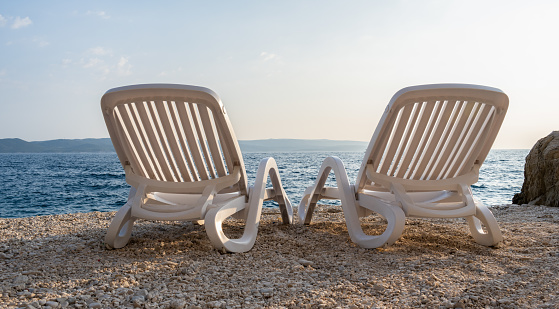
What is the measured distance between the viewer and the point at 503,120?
12.8 feet

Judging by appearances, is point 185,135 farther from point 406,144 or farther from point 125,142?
point 406,144

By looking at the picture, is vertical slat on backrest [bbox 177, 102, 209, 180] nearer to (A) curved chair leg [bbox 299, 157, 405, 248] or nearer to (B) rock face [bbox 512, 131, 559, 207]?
Result: (A) curved chair leg [bbox 299, 157, 405, 248]

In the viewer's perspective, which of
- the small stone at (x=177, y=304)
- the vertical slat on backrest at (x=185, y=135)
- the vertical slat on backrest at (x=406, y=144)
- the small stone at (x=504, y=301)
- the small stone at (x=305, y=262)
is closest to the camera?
the small stone at (x=177, y=304)

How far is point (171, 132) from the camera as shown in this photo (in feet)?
12.6

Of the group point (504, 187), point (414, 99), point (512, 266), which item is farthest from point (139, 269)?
point (504, 187)

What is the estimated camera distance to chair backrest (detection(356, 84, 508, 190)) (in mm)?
3719

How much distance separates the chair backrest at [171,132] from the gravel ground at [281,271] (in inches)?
31.5

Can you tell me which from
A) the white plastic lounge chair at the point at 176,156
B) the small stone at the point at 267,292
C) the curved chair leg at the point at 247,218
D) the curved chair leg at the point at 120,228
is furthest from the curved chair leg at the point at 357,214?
the curved chair leg at the point at 120,228

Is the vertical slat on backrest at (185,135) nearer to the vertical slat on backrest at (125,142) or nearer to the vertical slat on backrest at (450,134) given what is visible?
the vertical slat on backrest at (125,142)

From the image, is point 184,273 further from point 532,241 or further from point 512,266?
point 532,241

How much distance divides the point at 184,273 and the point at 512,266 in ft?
9.12

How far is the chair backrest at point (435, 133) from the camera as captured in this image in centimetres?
372

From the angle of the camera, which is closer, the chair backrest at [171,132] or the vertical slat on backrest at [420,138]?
the chair backrest at [171,132]

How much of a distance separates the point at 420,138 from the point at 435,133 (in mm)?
163
